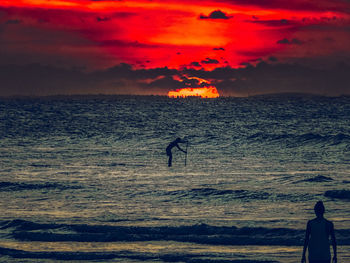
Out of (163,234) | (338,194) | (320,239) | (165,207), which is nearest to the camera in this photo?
(320,239)

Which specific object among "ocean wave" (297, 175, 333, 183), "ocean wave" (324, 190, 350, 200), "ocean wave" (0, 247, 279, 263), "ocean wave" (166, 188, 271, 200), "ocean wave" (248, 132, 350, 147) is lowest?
"ocean wave" (0, 247, 279, 263)

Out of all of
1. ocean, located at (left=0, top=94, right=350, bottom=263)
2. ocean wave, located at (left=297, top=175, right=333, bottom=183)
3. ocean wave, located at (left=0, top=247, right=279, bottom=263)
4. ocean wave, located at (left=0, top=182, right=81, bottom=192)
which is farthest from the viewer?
ocean wave, located at (left=297, top=175, right=333, bottom=183)

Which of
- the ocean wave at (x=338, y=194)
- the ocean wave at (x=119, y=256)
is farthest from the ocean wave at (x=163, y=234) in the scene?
the ocean wave at (x=338, y=194)

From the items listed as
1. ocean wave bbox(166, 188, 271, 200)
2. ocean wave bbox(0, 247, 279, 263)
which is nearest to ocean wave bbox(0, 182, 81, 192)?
ocean wave bbox(166, 188, 271, 200)

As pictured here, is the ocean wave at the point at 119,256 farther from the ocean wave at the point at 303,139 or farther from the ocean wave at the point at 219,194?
the ocean wave at the point at 303,139

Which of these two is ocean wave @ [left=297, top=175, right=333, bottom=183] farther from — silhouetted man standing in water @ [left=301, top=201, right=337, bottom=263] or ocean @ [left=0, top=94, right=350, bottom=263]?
silhouetted man standing in water @ [left=301, top=201, right=337, bottom=263]

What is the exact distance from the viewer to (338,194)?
1995 centimetres

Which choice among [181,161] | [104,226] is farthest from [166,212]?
[181,161]

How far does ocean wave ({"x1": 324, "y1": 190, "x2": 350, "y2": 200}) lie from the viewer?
19.7 meters

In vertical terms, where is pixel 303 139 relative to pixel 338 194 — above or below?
above

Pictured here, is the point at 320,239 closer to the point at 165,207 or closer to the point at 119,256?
the point at 119,256

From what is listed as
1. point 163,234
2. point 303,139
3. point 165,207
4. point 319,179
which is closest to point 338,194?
point 319,179

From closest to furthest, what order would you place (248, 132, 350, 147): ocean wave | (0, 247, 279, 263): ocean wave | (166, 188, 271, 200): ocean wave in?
(0, 247, 279, 263): ocean wave, (166, 188, 271, 200): ocean wave, (248, 132, 350, 147): ocean wave

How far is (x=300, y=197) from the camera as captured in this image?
66.0ft
